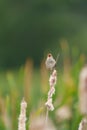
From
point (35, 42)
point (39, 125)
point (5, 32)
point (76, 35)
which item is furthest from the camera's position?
point (35, 42)

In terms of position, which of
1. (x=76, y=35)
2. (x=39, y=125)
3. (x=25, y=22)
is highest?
(x=25, y=22)

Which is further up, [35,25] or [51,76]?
[35,25]

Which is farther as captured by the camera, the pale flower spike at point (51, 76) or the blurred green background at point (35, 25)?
the blurred green background at point (35, 25)

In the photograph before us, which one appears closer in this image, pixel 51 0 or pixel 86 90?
pixel 86 90

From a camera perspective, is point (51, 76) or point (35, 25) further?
point (35, 25)

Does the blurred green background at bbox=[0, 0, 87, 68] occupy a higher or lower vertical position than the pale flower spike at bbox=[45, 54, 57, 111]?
higher

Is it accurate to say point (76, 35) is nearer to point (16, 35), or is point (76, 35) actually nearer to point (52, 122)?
point (16, 35)

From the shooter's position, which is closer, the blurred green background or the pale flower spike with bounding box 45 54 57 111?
the pale flower spike with bounding box 45 54 57 111

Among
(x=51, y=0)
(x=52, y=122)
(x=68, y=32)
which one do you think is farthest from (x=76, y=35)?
(x=52, y=122)
